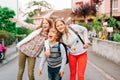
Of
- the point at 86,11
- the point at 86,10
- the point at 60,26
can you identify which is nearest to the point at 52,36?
the point at 60,26

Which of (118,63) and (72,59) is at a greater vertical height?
(72,59)

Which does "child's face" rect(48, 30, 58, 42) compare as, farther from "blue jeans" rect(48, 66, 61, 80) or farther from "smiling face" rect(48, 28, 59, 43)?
"blue jeans" rect(48, 66, 61, 80)

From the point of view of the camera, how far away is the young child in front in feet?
24.3

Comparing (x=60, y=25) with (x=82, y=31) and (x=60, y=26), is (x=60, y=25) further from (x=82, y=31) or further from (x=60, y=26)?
(x=82, y=31)

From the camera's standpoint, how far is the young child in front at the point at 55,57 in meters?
7.41

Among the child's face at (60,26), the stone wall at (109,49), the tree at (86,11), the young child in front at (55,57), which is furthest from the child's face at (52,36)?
the tree at (86,11)

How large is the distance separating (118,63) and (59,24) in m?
10.4

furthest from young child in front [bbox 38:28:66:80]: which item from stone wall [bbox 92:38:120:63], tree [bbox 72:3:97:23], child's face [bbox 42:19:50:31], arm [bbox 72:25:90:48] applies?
tree [bbox 72:3:97:23]

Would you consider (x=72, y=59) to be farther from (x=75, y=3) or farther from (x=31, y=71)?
(x=75, y=3)

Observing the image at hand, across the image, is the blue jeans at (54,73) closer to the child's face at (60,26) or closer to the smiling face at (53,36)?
the smiling face at (53,36)

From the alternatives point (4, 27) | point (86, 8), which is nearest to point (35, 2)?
point (86, 8)

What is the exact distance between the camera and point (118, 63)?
57.7 ft

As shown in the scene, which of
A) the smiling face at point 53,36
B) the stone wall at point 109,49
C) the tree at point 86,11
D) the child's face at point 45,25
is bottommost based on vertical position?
the stone wall at point 109,49

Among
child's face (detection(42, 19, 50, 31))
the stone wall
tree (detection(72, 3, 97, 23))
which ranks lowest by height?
the stone wall
